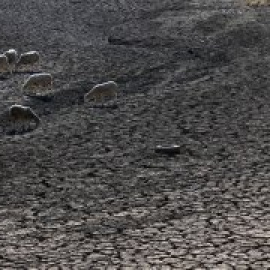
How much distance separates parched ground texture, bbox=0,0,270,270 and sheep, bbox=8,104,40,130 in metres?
0.27

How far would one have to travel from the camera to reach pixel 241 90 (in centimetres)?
1397

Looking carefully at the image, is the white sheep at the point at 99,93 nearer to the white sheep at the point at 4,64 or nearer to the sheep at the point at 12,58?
the white sheep at the point at 4,64

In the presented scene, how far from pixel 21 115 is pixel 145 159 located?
9.29 ft

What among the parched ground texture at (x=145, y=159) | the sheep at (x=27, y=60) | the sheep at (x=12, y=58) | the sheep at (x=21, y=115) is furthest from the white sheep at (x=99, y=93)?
the sheep at (x=12, y=58)

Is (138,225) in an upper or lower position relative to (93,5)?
lower

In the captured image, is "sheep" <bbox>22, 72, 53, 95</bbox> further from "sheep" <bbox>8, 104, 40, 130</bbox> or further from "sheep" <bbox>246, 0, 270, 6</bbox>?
"sheep" <bbox>246, 0, 270, 6</bbox>

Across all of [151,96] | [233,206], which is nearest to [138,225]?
[233,206]

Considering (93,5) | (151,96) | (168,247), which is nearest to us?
(168,247)

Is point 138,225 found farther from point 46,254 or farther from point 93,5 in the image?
point 93,5

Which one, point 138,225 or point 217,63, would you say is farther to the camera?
point 217,63

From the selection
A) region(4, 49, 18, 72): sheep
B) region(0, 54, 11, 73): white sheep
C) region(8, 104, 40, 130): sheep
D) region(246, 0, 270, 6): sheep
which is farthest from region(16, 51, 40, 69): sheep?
region(246, 0, 270, 6): sheep

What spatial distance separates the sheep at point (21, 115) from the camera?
12.3 meters

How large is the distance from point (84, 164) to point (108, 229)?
2.50 metres

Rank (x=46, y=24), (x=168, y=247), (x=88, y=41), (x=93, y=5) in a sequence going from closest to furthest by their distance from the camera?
(x=168, y=247)
(x=88, y=41)
(x=46, y=24)
(x=93, y=5)
